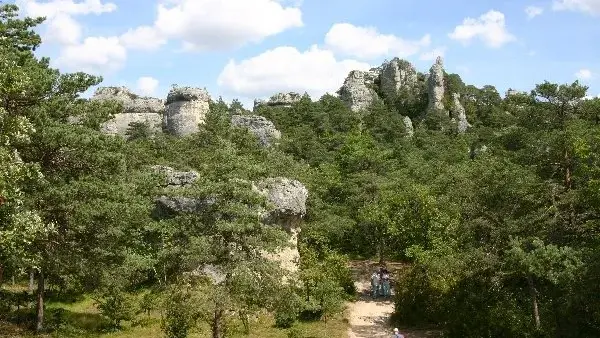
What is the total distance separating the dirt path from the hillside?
0.92ft

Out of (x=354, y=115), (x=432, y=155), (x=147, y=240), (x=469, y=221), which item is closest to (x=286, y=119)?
(x=354, y=115)

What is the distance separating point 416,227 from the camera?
26500mm

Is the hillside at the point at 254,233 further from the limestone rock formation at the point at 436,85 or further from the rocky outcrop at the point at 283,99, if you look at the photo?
the rocky outcrop at the point at 283,99

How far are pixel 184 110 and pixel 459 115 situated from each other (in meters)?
33.7

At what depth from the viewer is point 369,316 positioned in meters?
23.4

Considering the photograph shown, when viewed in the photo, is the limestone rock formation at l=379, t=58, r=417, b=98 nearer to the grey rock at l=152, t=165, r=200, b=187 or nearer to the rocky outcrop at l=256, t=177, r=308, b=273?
the rocky outcrop at l=256, t=177, r=308, b=273

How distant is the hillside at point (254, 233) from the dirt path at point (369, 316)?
0.28 m

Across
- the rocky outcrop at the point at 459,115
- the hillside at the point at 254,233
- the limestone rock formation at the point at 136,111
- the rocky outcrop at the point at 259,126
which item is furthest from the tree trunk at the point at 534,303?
the rocky outcrop at the point at 459,115

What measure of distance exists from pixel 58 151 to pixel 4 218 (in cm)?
483

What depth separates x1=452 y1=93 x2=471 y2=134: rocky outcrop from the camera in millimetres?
62388

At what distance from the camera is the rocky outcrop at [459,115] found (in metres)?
62.4

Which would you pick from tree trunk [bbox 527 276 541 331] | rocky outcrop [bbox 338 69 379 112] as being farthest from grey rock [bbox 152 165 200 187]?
rocky outcrop [bbox 338 69 379 112]

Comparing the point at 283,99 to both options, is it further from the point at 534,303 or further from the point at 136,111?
the point at 534,303

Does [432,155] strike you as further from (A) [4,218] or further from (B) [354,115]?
(A) [4,218]
